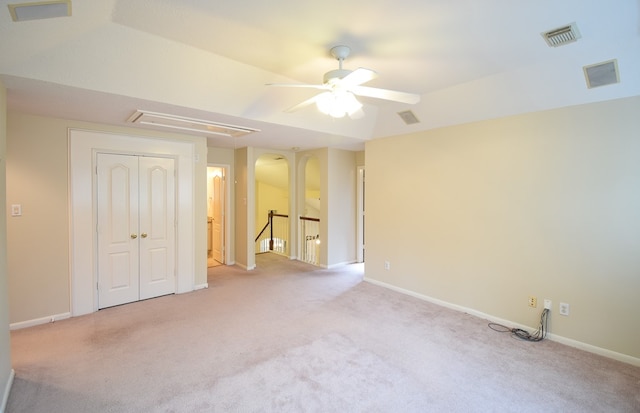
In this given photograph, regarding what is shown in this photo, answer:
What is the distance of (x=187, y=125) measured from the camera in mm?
3891

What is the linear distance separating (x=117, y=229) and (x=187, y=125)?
1672 mm

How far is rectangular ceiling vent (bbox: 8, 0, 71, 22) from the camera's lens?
170cm

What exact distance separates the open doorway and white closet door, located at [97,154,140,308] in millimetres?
2176

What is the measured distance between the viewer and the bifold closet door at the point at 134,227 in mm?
3900

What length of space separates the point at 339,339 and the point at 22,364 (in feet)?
9.27

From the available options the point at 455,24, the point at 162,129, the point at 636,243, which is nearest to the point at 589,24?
the point at 455,24

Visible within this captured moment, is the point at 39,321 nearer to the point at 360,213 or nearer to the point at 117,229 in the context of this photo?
the point at 117,229

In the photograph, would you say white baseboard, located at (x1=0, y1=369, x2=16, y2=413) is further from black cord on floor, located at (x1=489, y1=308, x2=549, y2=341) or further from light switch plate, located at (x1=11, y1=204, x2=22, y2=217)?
black cord on floor, located at (x1=489, y1=308, x2=549, y2=341)

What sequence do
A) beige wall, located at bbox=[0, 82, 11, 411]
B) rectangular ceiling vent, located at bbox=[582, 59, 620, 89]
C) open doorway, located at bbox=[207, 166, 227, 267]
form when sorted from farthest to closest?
1. open doorway, located at bbox=[207, 166, 227, 267]
2. rectangular ceiling vent, located at bbox=[582, 59, 620, 89]
3. beige wall, located at bbox=[0, 82, 11, 411]

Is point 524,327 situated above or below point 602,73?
below

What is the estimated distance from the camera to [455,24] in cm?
214

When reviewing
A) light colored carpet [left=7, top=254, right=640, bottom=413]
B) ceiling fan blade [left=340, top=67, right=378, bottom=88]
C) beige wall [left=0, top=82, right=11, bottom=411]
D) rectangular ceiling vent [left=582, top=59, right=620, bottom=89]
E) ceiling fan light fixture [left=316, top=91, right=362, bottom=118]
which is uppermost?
rectangular ceiling vent [left=582, top=59, right=620, bottom=89]

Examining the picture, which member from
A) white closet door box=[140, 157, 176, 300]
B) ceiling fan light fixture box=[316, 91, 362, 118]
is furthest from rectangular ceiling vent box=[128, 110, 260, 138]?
ceiling fan light fixture box=[316, 91, 362, 118]

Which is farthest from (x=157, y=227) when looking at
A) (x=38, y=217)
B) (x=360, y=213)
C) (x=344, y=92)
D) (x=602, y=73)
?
(x=602, y=73)
